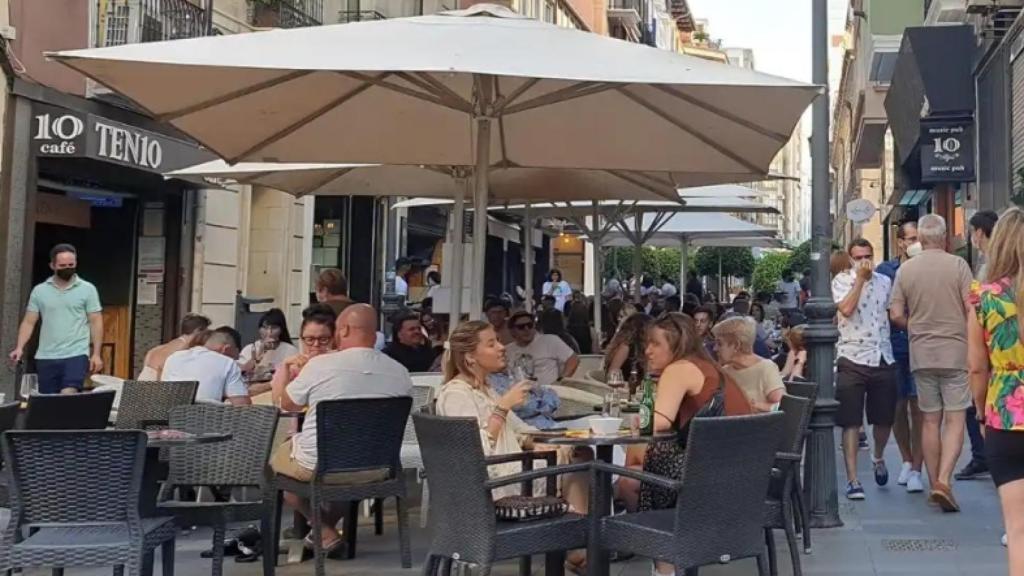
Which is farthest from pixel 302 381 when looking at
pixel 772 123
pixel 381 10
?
pixel 381 10

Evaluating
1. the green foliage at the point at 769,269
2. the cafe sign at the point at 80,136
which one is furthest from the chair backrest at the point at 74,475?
the green foliage at the point at 769,269

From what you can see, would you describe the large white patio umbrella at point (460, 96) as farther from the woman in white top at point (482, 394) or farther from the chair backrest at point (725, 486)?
the chair backrest at point (725, 486)

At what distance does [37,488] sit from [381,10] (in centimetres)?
1964

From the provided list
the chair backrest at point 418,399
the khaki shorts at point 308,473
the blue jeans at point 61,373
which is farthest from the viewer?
the blue jeans at point 61,373

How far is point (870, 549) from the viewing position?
7.32m

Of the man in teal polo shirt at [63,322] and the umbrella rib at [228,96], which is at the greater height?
the umbrella rib at [228,96]

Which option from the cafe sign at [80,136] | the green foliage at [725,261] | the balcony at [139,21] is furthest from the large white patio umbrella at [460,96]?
the green foliage at [725,261]

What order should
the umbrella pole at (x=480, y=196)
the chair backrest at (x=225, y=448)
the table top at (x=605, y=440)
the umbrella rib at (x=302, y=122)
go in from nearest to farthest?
the table top at (x=605, y=440) → the chair backrest at (x=225, y=448) → the umbrella pole at (x=480, y=196) → the umbrella rib at (x=302, y=122)

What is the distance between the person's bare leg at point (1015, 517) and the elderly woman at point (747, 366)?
2.44 meters

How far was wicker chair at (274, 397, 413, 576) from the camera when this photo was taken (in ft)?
20.4

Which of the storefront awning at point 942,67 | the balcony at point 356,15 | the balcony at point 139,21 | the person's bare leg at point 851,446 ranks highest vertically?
the balcony at point 356,15

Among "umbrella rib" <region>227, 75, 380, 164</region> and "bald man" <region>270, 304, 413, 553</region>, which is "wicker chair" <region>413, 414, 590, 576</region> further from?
"umbrella rib" <region>227, 75, 380, 164</region>

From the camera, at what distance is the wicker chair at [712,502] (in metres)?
4.73

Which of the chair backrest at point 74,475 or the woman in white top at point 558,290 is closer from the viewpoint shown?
the chair backrest at point 74,475
